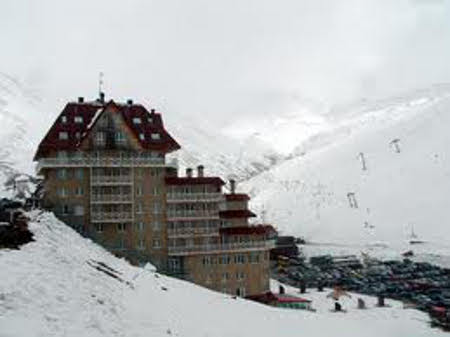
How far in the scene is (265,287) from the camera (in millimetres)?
68000

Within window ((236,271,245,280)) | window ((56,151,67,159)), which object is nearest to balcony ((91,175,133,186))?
window ((56,151,67,159))

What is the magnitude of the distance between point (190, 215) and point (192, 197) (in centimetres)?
203

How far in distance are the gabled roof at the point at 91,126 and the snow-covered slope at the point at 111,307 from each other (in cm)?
1510

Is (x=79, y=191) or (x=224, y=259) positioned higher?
(x=79, y=191)

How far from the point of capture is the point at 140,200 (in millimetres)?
64000

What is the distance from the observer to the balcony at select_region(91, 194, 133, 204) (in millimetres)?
62156

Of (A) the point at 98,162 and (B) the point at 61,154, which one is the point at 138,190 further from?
(B) the point at 61,154

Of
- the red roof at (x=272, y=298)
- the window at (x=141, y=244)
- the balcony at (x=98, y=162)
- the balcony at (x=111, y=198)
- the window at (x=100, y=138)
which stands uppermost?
the window at (x=100, y=138)

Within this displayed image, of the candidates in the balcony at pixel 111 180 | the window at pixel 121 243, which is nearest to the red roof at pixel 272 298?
the window at pixel 121 243

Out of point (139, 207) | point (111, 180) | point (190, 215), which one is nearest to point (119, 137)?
point (111, 180)

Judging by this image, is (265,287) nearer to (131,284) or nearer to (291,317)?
(291,317)

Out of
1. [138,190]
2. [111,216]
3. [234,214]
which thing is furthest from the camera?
[234,214]

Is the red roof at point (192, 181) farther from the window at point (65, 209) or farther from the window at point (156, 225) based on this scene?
the window at point (65, 209)

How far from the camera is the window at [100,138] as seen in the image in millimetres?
62938
